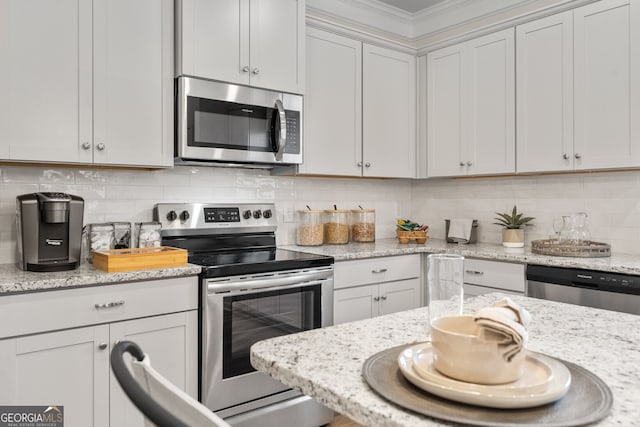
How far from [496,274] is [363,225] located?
3.43 ft

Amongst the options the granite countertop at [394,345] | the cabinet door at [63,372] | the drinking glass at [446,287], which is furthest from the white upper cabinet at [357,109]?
the drinking glass at [446,287]

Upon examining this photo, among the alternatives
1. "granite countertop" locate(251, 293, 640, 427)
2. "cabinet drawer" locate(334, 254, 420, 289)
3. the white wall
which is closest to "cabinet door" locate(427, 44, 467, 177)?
the white wall

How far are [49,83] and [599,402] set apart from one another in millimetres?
2378

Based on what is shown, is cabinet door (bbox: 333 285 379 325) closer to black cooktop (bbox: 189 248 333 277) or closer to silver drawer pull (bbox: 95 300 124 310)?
black cooktop (bbox: 189 248 333 277)

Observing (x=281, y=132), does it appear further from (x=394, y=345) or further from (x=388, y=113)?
(x=394, y=345)

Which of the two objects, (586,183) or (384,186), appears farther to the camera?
(384,186)

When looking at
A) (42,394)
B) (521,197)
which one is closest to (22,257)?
(42,394)

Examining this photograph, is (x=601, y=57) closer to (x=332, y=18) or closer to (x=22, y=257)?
(x=332, y=18)

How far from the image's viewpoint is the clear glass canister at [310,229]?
10.8 ft

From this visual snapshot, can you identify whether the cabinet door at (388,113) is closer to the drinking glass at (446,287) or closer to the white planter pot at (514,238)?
the white planter pot at (514,238)

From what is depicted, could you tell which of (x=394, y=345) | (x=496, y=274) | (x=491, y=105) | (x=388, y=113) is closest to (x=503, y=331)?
(x=394, y=345)

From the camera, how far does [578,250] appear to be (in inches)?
108

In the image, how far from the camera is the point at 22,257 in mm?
2121

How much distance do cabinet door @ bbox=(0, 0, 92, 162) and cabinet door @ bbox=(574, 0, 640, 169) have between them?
2.74 m
